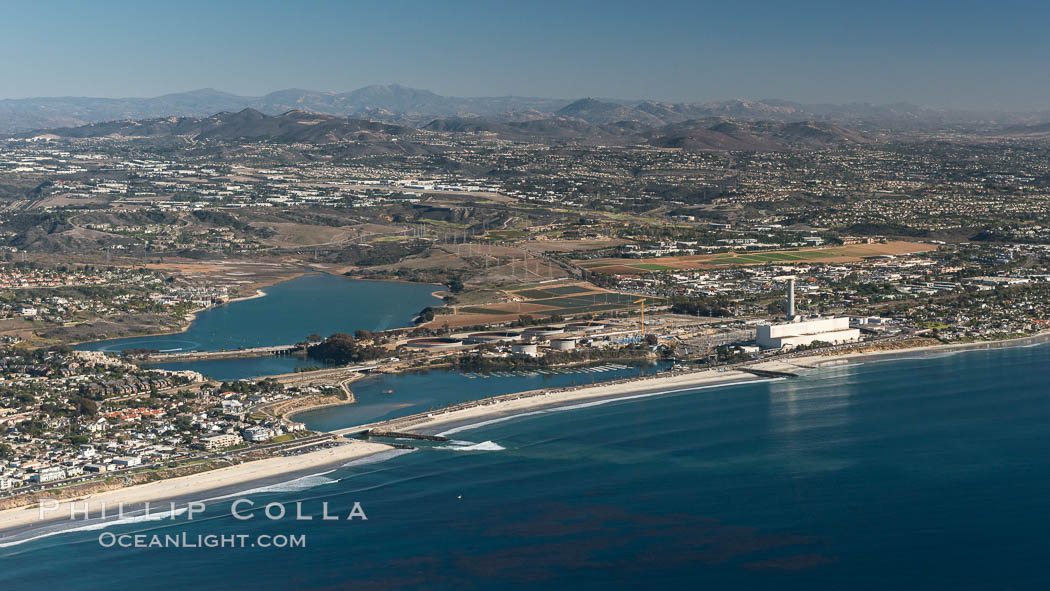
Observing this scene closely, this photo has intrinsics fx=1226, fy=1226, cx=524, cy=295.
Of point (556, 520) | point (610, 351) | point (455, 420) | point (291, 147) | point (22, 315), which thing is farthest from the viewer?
point (291, 147)

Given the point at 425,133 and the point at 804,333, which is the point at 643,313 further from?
the point at 425,133

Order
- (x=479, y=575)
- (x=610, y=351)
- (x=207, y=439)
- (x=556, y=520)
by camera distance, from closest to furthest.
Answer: (x=479, y=575)
(x=556, y=520)
(x=207, y=439)
(x=610, y=351)

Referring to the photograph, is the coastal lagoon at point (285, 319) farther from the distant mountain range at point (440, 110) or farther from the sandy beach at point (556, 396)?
the distant mountain range at point (440, 110)

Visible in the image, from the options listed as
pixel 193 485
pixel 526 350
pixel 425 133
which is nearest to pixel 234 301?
pixel 526 350

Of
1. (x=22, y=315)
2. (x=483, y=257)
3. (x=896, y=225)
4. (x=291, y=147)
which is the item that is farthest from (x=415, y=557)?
(x=291, y=147)

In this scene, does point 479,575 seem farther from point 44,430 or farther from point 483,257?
point 483,257

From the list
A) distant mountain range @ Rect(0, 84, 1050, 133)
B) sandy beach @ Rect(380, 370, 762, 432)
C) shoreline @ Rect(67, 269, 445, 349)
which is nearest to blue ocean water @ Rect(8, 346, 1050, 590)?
sandy beach @ Rect(380, 370, 762, 432)
